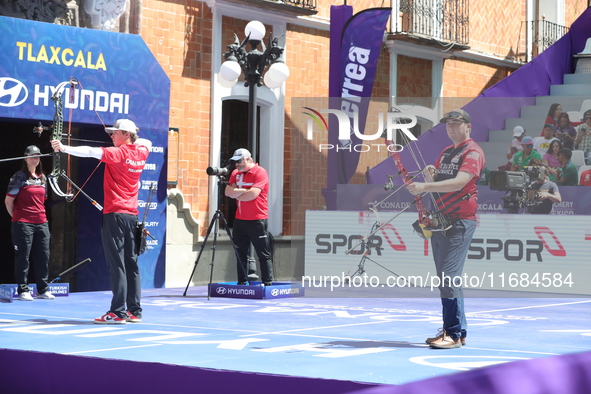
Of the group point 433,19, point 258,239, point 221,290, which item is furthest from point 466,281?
point 433,19

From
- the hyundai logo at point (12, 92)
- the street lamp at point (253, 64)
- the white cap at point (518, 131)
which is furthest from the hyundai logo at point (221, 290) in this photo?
the white cap at point (518, 131)

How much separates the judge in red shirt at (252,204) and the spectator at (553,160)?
3.73 meters

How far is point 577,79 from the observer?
842 inches

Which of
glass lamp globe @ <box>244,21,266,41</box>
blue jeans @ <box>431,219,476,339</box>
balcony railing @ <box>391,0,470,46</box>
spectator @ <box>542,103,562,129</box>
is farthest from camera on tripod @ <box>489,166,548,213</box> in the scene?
balcony railing @ <box>391,0,470,46</box>

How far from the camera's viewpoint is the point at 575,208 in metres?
13.4

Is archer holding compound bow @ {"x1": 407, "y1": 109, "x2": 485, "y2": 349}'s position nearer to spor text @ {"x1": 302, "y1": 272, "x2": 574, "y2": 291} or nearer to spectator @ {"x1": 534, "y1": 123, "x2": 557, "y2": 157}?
spor text @ {"x1": 302, "y1": 272, "x2": 574, "y2": 291}

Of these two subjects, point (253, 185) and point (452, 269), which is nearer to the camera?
point (452, 269)

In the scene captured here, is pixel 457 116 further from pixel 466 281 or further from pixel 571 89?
pixel 571 89

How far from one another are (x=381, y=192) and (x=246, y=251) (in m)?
A: 2.01

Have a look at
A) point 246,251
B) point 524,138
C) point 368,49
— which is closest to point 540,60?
point 368,49

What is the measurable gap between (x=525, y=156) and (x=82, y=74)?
20.0 feet

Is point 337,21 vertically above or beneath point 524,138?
above

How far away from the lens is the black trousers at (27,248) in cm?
1212

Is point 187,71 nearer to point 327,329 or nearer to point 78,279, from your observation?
point 78,279
